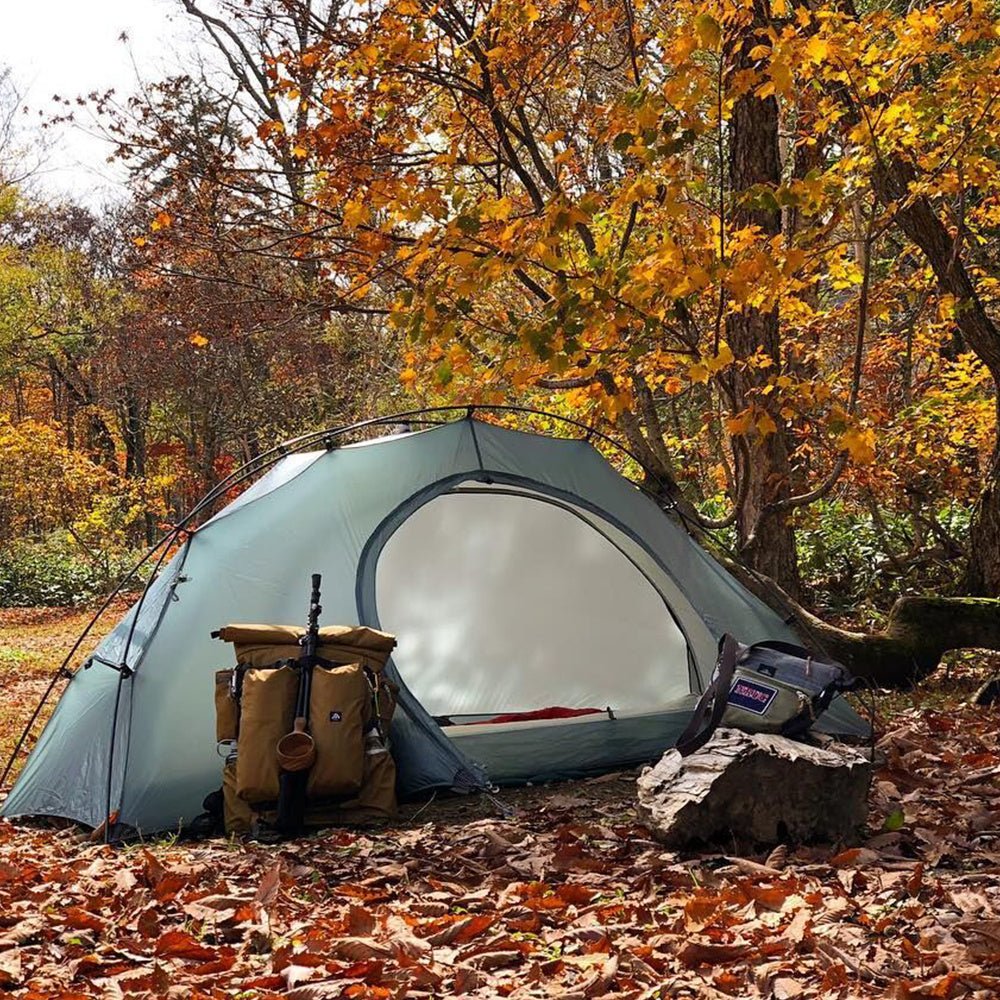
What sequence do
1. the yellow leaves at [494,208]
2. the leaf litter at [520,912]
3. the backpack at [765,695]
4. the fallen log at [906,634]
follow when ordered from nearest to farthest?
1. the leaf litter at [520,912]
2. the backpack at [765,695]
3. the yellow leaves at [494,208]
4. the fallen log at [906,634]

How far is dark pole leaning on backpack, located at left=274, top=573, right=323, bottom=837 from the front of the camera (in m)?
4.43

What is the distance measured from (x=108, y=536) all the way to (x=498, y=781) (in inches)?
527

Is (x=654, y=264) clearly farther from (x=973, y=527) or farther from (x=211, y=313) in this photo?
(x=211, y=313)

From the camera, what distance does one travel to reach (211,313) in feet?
48.9

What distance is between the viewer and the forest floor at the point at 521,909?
285cm

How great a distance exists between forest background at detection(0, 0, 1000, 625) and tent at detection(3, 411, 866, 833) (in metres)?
0.47

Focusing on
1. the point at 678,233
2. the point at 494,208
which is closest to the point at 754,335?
the point at 678,233

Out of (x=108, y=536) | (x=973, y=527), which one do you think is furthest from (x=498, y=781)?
(x=108, y=536)

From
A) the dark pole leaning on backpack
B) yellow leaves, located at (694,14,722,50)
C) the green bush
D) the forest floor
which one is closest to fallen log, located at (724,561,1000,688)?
the forest floor

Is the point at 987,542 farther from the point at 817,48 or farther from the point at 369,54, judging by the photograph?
the point at 369,54

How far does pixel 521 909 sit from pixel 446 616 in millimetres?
3486

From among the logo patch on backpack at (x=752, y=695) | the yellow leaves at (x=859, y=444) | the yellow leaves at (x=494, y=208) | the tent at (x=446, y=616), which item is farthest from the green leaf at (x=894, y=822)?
the yellow leaves at (x=494, y=208)

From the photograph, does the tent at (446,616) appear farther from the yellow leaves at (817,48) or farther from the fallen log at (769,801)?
the yellow leaves at (817,48)

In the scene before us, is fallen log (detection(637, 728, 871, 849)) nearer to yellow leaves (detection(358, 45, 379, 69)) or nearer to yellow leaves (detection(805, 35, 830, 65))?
yellow leaves (detection(805, 35, 830, 65))
